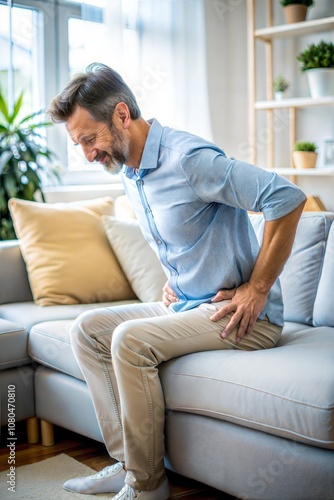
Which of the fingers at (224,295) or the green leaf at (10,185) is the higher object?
the green leaf at (10,185)

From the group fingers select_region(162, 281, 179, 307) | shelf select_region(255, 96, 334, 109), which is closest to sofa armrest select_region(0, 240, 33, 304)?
fingers select_region(162, 281, 179, 307)

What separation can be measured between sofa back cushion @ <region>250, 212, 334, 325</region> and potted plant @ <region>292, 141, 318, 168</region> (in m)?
1.62

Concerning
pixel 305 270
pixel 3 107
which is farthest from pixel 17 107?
pixel 305 270

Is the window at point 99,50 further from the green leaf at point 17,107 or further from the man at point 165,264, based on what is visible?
the man at point 165,264

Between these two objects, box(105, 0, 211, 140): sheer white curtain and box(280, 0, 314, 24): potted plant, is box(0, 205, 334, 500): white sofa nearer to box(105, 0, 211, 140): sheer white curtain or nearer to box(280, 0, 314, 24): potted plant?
box(105, 0, 211, 140): sheer white curtain

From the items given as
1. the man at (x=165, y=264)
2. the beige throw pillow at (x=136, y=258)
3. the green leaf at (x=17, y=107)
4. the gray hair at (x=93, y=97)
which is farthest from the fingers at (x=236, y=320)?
the green leaf at (x=17, y=107)

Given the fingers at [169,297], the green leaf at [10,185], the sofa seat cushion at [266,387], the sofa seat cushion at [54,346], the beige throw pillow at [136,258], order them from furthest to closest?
the green leaf at [10,185]
the beige throw pillow at [136,258]
the sofa seat cushion at [54,346]
the fingers at [169,297]
the sofa seat cushion at [266,387]

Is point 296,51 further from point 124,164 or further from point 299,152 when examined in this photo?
point 124,164

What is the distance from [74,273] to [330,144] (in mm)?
2034

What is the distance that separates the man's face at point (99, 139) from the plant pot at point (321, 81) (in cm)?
216

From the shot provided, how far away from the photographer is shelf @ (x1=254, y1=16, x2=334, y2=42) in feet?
12.2

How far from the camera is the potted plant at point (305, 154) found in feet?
12.6

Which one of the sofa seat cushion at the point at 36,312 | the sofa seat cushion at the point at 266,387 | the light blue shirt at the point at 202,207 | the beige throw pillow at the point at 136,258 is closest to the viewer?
the sofa seat cushion at the point at 266,387

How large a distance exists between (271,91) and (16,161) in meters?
1.69
